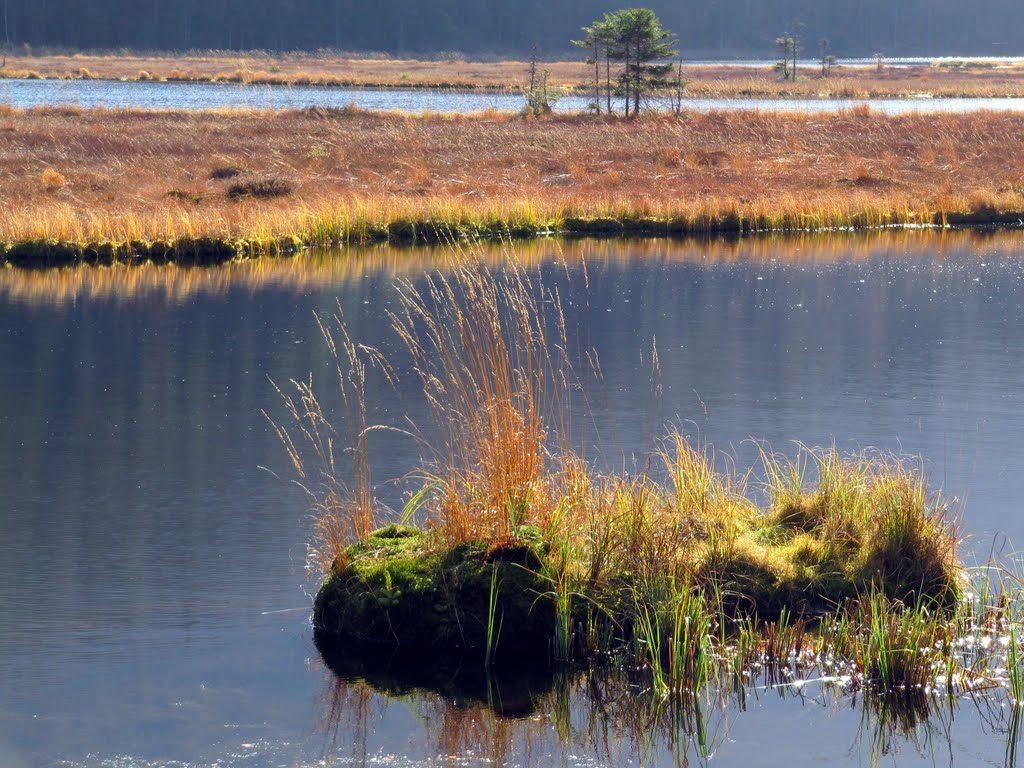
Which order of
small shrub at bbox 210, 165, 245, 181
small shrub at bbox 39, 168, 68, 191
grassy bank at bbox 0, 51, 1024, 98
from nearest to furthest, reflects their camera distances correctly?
small shrub at bbox 39, 168, 68, 191 → small shrub at bbox 210, 165, 245, 181 → grassy bank at bbox 0, 51, 1024, 98

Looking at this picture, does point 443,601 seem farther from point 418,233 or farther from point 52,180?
point 52,180

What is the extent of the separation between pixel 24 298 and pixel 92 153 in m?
16.2

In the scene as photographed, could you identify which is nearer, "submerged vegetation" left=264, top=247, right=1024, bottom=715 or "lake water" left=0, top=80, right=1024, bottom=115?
"submerged vegetation" left=264, top=247, right=1024, bottom=715

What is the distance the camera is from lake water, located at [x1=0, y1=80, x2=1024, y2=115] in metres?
51.7

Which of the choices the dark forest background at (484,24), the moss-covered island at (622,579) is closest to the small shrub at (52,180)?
the moss-covered island at (622,579)

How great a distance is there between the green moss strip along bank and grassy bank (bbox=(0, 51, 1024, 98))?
127 ft

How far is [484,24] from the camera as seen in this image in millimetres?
140625

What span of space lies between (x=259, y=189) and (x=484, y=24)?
119 metres

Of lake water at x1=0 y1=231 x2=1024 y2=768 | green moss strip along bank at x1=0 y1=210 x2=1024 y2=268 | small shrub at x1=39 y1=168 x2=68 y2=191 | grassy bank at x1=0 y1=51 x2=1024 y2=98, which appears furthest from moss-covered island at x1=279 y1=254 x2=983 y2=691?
grassy bank at x1=0 y1=51 x2=1024 y2=98

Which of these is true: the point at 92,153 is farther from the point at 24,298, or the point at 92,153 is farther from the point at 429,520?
the point at 429,520

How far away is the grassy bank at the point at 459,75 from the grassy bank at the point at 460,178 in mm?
27051

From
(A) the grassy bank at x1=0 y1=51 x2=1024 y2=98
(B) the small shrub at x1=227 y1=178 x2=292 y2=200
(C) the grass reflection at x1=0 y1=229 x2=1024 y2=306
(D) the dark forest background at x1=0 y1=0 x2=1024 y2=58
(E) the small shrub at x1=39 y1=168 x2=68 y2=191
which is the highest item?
(D) the dark forest background at x1=0 y1=0 x2=1024 y2=58

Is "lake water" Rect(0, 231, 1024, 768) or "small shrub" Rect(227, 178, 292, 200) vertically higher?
"small shrub" Rect(227, 178, 292, 200)

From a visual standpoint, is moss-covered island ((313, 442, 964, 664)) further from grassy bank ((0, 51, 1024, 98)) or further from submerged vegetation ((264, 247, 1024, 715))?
A: grassy bank ((0, 51, 1024, 98))
